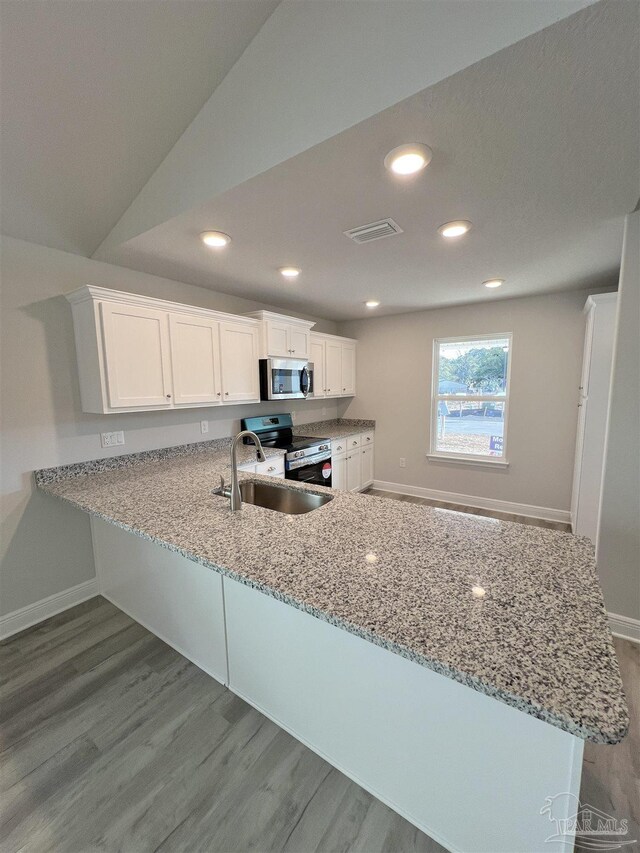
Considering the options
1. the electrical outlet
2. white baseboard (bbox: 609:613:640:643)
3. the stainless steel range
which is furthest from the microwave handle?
white baseboard (bbox: 609:613:640:643)

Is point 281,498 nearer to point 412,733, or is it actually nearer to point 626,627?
point 412,733

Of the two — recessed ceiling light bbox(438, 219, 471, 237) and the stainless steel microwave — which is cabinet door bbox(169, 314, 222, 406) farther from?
recessed ceiling light bbox(438, 219, 471, 237)

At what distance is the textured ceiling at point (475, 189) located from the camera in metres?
1.02

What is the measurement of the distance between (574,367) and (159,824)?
439 cm

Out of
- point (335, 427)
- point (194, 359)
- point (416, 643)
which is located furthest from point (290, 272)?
point (416, 643)

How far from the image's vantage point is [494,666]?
30.4 inches

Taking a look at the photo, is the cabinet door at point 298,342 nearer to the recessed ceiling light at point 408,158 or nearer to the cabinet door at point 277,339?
the cabinet door at point 277,339

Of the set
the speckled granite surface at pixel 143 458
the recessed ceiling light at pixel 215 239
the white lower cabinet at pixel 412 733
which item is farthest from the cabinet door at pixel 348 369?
the white lower cabinet at pixel 412 733

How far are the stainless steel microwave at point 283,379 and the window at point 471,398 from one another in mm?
1742

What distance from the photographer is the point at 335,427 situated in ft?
15.7

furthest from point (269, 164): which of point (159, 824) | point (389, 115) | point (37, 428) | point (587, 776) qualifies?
point (587, 776)

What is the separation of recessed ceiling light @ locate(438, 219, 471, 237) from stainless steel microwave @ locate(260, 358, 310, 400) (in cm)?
183

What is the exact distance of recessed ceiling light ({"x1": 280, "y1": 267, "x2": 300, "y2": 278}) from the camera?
8.65ft

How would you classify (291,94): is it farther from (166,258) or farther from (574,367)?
(574,367)
